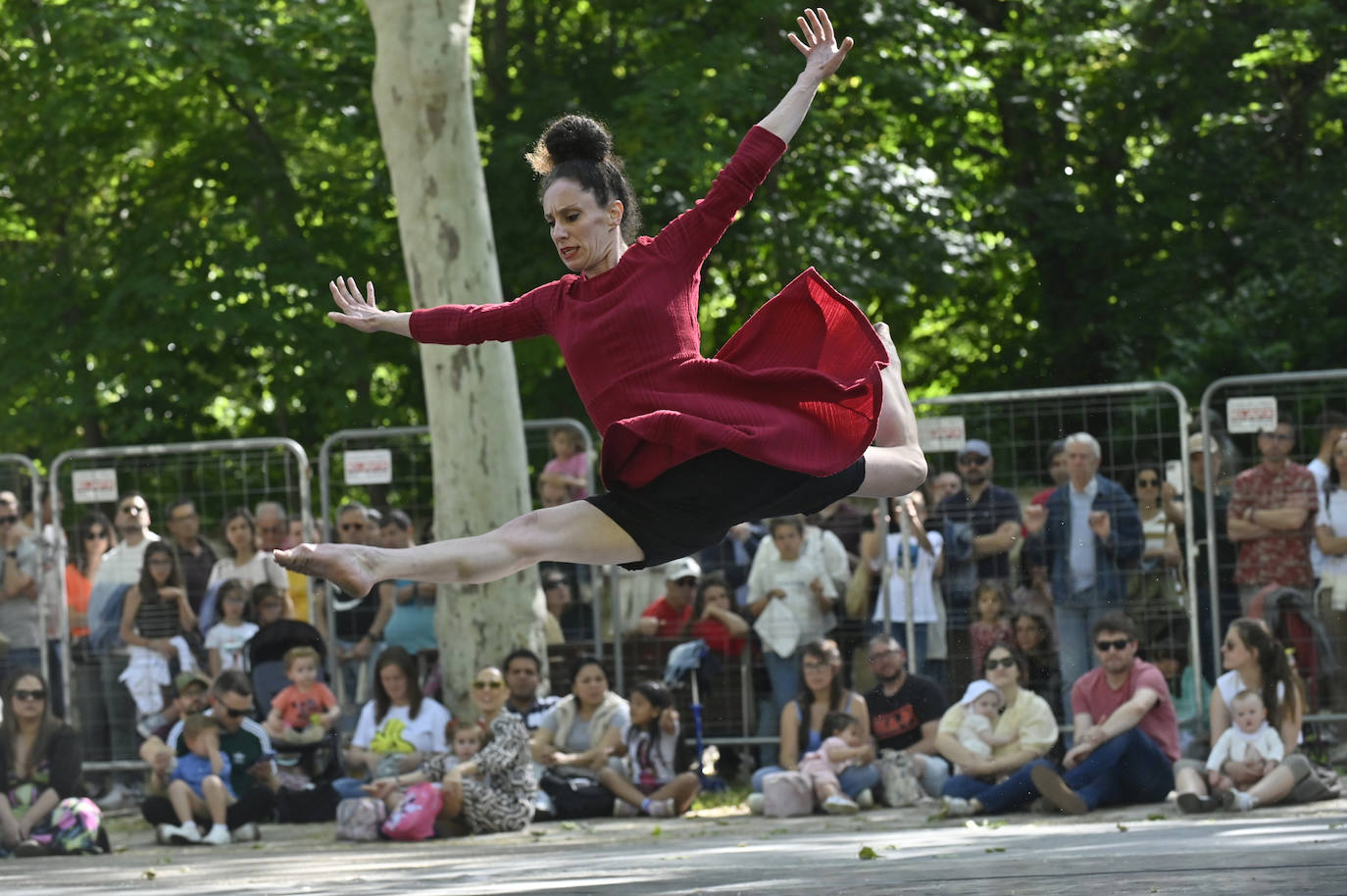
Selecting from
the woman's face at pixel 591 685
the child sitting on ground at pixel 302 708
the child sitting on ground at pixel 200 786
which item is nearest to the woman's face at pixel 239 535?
the child sitting on ground at pixel 302 708

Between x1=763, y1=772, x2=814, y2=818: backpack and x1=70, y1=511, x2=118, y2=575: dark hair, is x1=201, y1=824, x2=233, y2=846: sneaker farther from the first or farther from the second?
x1=763, y1=772, x2=814, y2=818: backpack

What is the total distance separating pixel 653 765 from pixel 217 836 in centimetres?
257

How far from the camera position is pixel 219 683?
10594 mm

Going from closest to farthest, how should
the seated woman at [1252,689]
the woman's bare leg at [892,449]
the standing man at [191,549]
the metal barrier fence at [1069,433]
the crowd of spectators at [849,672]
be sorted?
1. the woman's bare leg at [892,449]
2. the seated woman at [1252,689]
3. the crowd of spectators at [849,672]
4. the metal barrier fence at [1069,433]
5. the standing man at [191,549]

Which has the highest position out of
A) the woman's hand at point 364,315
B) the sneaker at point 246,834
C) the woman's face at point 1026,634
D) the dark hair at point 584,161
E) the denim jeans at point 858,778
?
the dark hair at point 584,161

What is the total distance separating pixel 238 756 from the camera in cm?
1053

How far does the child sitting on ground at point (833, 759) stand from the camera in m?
10.0

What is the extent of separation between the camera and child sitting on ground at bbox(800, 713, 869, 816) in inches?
396

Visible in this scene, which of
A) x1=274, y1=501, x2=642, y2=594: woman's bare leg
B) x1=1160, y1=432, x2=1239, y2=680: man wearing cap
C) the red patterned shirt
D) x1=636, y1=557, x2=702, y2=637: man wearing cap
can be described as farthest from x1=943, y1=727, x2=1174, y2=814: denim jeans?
x1=274, y1=501, x2=642, y2=594: woman's bare leg

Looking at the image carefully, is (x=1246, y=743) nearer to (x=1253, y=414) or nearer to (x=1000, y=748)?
(x=1000, y=748)

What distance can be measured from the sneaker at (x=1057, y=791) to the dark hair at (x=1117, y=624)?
81 cm

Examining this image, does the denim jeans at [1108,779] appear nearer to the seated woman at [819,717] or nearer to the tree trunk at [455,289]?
the seated woman at [819,717]

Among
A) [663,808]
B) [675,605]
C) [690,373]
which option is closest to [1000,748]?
[663,808]

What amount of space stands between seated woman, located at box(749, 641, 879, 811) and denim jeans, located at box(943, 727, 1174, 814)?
655 millimetres
